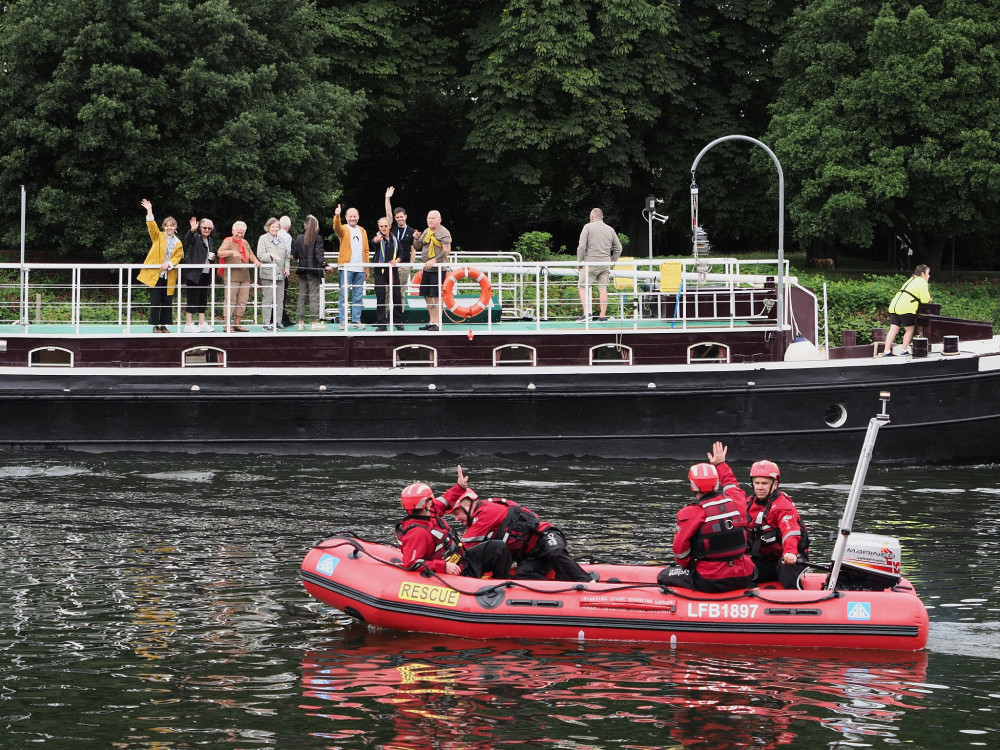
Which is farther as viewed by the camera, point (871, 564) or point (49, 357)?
point (49, 357)

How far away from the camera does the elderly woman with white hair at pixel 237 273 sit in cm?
2233

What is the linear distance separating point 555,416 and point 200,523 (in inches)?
257

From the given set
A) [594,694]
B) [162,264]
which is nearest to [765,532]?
[594,694]

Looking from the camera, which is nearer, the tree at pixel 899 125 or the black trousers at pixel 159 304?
the black trousers at pixel 159 304

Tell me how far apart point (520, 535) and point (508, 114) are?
29.9 metres

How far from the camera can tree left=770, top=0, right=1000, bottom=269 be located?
130ft

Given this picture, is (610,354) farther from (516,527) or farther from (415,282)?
(516,527)

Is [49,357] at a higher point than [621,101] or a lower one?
lower

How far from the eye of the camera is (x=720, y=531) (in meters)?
13.0

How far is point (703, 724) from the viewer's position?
11.2m

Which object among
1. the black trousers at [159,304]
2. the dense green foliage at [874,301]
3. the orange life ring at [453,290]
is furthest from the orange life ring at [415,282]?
the dense green foliage at [874,301]

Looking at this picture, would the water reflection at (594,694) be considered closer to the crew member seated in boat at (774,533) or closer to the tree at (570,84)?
the crew member seated in boat at (774,533)

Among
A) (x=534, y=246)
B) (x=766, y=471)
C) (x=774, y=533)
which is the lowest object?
(x=774, y=533)

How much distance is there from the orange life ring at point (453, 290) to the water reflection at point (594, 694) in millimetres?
9169
